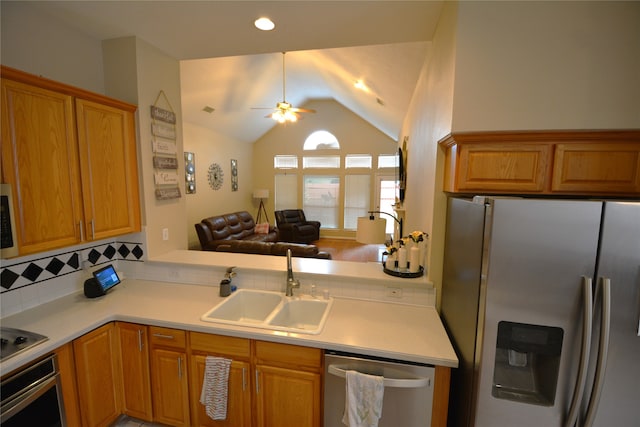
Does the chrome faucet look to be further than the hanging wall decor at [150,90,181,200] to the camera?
No

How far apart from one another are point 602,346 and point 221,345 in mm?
1747

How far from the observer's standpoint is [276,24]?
1.90m

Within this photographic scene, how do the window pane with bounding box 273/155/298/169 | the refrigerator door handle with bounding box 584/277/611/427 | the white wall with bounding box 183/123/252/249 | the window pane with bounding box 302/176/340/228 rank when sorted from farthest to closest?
1. the window pane with bounding box 273/155/298/169
2. the window pane with bounding box 302/176/340/228
3. the white wall with bounding box 183/123/252/249
4. the refrigerator door handle with bounding box 584/277/611/427

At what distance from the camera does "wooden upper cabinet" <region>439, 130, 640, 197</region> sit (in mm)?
1275

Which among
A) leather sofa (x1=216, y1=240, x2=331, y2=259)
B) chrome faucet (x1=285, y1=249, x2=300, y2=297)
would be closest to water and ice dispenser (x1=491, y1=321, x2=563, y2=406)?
chrome faucet (x1=285, y1=249, x2=300, y2=297)

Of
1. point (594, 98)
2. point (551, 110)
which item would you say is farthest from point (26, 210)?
point (594, 98)

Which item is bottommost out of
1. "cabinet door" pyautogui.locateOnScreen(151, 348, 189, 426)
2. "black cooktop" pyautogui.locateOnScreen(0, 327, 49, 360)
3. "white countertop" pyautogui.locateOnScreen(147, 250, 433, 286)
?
"cabinet door" pyautogui.locateOnScreen(151, 348, 189, 426)

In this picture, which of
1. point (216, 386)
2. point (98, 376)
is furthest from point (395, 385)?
point (98, 376)

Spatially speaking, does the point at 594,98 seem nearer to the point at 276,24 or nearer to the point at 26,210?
the point at 276,24

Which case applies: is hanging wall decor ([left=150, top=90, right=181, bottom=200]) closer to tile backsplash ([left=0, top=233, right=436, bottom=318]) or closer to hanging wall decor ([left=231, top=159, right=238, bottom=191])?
tile backsplash ([left=0, top=233, right=436, bottom=318])

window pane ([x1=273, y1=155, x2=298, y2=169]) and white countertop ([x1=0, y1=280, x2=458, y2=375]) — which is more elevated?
window pane ([x1=273, y1=155, x2=298, y2=169])

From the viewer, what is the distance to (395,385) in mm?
1324

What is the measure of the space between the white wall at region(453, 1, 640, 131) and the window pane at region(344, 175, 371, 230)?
20.9 ft

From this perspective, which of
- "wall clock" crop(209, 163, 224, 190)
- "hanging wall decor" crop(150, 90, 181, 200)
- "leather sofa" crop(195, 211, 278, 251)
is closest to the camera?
"hanging wall decor" crop(150, 90, 181, 200)
